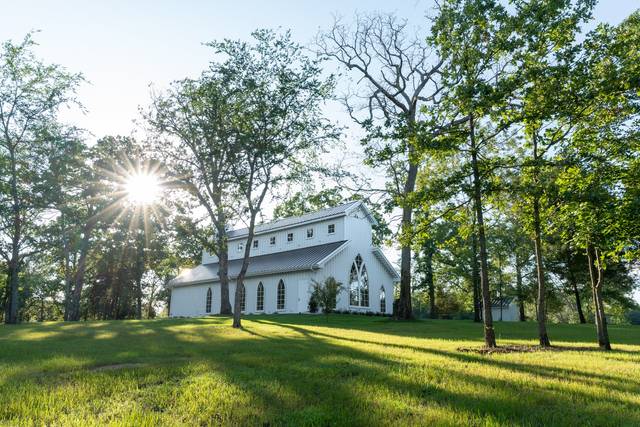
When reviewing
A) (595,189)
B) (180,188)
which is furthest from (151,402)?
(180,188)

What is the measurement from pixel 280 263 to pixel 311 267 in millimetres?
5127

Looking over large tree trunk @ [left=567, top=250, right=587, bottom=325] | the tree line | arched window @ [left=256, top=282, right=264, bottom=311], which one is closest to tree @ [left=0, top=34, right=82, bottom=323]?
the tree line

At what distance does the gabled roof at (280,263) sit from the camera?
3269cm

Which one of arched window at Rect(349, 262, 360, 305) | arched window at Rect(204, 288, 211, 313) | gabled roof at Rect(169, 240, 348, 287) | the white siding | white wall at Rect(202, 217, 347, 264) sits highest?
white wall at Rect(202, 217, 347, 264)

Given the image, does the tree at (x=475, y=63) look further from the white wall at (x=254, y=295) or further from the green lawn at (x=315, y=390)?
the white wall at (x=254, y=295)

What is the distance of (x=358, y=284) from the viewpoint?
3538cm

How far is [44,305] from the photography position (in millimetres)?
63469

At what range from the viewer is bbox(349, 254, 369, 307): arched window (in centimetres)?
3484

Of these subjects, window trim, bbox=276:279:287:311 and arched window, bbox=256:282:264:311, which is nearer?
window trim, bbox=276:279:287:311

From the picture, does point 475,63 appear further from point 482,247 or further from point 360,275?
point 360,275

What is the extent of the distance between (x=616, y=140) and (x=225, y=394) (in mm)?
11821

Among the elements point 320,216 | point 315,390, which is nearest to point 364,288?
point 320,216

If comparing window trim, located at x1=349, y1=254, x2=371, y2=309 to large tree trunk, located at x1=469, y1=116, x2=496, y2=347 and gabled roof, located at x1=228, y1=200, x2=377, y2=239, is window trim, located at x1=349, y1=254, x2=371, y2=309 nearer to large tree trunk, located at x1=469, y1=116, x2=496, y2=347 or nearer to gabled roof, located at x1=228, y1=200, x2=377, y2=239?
gabled roof, located at x1=228, y1=200, x2=377, y2=239

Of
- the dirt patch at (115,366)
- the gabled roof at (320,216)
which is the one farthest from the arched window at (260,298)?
the dirt patch at (115,366)
